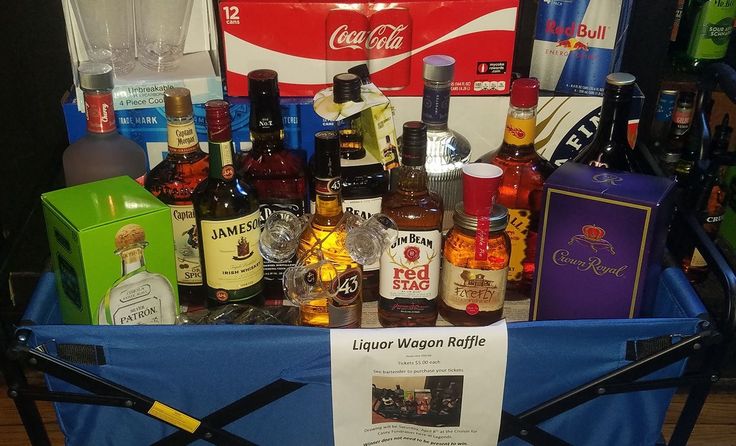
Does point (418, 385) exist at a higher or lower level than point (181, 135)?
lower

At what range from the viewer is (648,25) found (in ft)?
4.31

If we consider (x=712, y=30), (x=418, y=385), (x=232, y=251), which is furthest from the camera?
(x=712, y=30)

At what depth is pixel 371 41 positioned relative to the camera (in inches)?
46.6

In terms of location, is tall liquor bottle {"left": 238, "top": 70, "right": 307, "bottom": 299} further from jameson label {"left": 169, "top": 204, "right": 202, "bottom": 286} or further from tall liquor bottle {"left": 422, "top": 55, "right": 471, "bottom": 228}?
tall liquor bottle {"left": 422, "top": 55, "right": 471, "bottom": 228}

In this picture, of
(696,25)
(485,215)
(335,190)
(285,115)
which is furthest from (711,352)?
(696,25)

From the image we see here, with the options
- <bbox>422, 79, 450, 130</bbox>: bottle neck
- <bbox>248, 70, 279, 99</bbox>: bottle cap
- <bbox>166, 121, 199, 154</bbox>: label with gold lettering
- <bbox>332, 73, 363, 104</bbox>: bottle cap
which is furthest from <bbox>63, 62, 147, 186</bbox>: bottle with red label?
<bbox>422, 79, 450, 130</bbox>: bottle neck

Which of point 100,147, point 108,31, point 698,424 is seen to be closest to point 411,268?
point 100,147

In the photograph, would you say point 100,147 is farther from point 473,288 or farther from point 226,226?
point 473,288

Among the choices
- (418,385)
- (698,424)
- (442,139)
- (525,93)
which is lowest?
(698,424)

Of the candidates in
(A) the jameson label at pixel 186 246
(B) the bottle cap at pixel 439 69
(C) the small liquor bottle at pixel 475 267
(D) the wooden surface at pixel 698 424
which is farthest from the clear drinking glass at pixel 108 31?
(D) the wooden surface at pixel 698 424

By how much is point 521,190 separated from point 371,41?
0.33 meters

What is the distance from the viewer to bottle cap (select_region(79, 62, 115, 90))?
→ 1.09 m

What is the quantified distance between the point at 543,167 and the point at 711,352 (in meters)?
0.36

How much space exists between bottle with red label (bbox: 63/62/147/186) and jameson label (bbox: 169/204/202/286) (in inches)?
3.4
